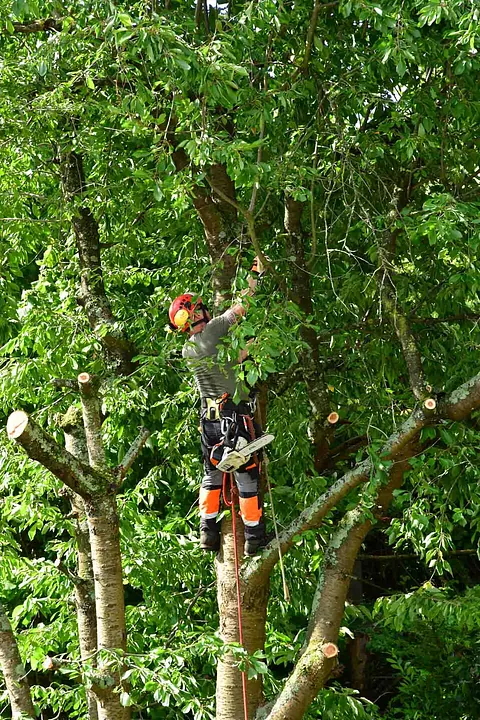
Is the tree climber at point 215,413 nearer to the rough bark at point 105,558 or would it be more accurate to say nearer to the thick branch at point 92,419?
the rough bark at point 105,558

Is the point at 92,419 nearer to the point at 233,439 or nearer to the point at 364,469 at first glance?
the point at 233,439

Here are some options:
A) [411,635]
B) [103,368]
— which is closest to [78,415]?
[103,368]

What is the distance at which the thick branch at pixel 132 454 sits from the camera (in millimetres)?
5605

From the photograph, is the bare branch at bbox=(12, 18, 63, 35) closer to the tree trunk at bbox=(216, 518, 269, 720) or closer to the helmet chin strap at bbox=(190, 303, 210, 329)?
the helmet chin strap at bbox=(190, 303, 210, 329)

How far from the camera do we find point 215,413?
4938 mm

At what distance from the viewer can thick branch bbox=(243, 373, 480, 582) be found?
441 centimetres

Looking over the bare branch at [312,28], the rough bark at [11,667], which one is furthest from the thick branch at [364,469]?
the bare branch at [312,28]

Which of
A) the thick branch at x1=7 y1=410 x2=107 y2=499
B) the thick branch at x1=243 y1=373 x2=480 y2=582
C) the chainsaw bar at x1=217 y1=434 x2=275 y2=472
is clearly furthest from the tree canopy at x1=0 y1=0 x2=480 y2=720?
the thick branch at x1=7 y1=410 x2=107 y2=499

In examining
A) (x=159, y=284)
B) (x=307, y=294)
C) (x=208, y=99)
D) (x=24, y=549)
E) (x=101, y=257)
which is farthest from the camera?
(x=24, y=549)

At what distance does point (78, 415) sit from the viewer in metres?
6.11

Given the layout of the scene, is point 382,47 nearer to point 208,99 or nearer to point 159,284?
point 208,99

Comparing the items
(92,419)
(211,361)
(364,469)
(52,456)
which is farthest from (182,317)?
(92,419)

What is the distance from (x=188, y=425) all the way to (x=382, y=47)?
3.01 meters

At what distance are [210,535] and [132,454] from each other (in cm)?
94
